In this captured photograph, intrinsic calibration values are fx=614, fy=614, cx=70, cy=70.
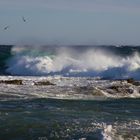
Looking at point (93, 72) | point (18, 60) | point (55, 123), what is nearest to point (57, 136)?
point (55, 123)

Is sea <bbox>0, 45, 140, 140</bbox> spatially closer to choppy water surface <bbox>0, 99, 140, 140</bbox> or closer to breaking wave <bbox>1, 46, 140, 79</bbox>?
choppy water surface <bbox>0, 99, 140, 140</bbox>

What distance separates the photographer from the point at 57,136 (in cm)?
1507

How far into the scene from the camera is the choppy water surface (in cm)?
1533

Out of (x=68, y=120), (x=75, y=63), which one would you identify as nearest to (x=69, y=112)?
(x=68, y=120)

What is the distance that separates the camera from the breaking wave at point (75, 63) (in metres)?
50.4

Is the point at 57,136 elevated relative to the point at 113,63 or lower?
lower

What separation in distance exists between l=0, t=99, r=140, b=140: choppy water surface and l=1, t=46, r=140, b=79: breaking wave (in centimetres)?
2552

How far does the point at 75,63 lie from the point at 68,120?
36698mm

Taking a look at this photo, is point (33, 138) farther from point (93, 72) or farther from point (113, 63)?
point (113, 63)

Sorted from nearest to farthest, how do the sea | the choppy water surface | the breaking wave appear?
the choppy water surface < the sea < the breaking wave

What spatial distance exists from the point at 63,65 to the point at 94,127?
37818 mm

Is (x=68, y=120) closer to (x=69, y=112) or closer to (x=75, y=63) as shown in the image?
(x=69, y=112)

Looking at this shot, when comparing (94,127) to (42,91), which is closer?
(94,127)

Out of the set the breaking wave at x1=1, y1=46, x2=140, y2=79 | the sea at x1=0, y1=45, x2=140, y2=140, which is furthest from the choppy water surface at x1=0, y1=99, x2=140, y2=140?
the breaking wave at x1=1, y1=46, x2=140, y2=79
